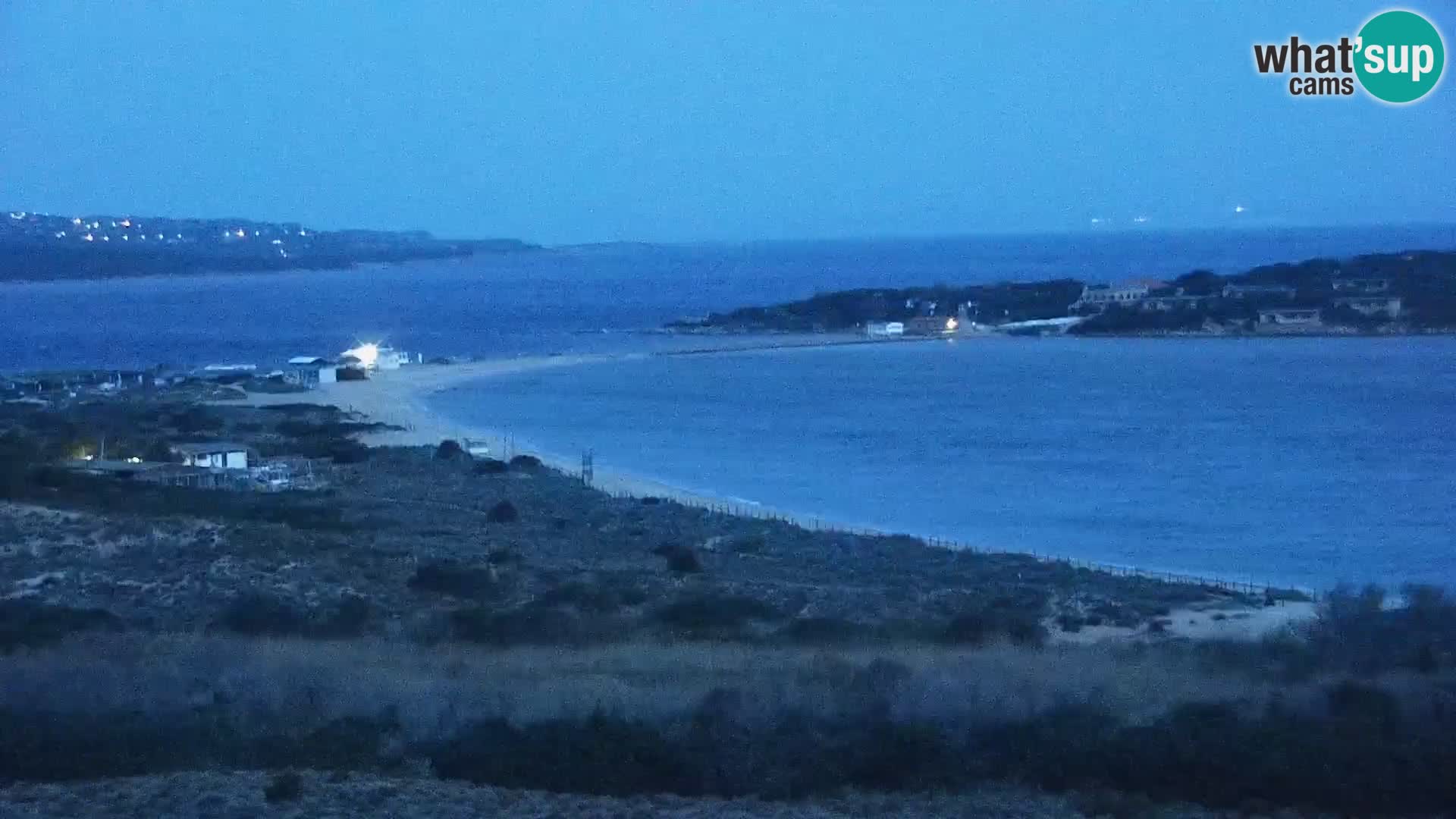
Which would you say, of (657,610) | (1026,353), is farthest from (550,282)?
(657,610)

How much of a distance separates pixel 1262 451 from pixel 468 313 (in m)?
63.7

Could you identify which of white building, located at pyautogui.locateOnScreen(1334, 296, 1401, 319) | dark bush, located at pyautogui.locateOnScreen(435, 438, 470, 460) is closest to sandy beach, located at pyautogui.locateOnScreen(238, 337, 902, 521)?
dark bush, located at pyautogui.locateOnScreen(435, 438, 470, 460)

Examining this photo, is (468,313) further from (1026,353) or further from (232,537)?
(232,537)

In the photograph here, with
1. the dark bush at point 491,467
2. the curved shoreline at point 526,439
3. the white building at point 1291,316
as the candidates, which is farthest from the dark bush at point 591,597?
the white building at point 1291,316

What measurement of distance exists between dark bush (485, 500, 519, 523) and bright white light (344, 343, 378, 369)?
107 feet

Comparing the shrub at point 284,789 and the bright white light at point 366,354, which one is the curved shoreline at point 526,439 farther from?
the shrub at point 284,789

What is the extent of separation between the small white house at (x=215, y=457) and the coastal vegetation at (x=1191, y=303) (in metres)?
43.9

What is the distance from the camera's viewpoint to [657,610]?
12.1 metres

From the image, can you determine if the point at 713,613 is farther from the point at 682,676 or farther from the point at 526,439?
the point at 526,439

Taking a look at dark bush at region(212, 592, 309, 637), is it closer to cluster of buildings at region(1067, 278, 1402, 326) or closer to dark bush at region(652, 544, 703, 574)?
dark bush at region(652, 544, 703, 574)

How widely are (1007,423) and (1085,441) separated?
3.74m

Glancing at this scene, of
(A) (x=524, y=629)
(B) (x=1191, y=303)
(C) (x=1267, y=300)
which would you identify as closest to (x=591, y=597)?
(A) (x=524, y=629)

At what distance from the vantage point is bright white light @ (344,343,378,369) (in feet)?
173

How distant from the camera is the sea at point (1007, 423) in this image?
871 inches
